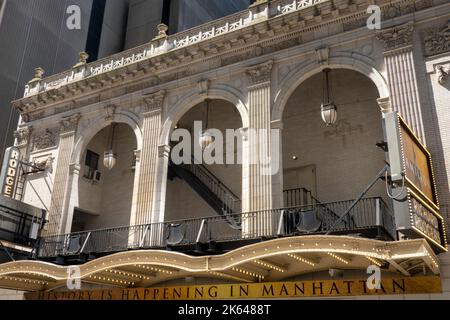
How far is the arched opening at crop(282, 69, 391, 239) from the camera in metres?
18.5

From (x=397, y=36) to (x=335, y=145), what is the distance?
16.7 feet

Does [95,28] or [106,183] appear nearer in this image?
[106,183]

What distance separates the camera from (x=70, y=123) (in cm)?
2331

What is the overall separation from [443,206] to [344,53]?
6.62 metres

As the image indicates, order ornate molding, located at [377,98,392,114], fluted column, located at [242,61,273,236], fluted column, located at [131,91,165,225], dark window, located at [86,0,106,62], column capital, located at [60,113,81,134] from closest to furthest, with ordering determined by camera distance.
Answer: ornate molding, located at [377,98,392,114], fluted column, located at [242,61,273,236], fluted column, located at [131,91,165,225], column capital, located at [60,113,81,134], dark window, located at [86,0,106,62]

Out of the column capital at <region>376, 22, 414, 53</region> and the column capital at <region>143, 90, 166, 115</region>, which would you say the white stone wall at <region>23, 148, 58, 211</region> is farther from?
the column capital at <region>376, 22, 414, 53</region>

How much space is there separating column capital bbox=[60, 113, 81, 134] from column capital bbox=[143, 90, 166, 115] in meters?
4.18

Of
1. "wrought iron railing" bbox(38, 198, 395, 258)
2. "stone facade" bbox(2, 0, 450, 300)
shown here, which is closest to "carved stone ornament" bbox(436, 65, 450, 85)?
"stone facade" bbox(2, 0, 450, 300)

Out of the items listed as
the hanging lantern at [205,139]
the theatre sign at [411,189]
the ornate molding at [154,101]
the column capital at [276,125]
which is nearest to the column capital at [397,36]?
the column capital at [276,125]

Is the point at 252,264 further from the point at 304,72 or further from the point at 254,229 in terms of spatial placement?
the point at 304,72

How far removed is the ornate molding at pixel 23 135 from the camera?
24.6 metres

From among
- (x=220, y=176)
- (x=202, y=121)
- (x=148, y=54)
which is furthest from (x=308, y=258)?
(x=148, y=54)

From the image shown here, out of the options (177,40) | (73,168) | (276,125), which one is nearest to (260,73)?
(276,125)

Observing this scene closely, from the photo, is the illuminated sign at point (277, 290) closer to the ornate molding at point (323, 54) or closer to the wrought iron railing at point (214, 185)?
the wrought iron railing at point (214, 185)
